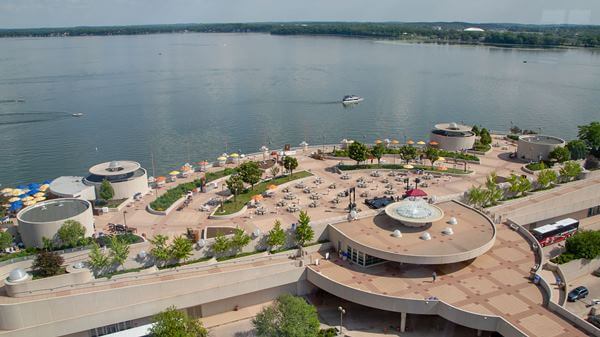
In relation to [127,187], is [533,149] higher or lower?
higher

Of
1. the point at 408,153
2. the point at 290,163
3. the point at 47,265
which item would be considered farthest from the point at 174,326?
the point at 408,153

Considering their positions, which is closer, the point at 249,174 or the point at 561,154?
the point at 249,174

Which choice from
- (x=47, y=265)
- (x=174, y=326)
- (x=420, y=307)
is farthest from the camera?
(x=47, y=265)

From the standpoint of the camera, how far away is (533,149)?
5775cm

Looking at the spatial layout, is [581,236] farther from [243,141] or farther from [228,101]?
[228,101]

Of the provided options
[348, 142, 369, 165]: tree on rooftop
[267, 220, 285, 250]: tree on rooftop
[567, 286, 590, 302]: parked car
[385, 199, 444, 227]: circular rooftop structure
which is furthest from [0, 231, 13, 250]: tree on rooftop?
[567, 286, 590, 302]: parked car

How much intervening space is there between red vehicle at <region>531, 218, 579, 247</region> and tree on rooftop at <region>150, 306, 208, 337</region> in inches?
1200

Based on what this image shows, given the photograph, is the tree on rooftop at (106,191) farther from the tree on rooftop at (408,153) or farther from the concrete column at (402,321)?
the tree on rooftop at (408,153)

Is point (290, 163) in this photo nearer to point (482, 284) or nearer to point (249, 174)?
point (249, 174)

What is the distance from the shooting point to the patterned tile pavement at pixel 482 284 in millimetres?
29109

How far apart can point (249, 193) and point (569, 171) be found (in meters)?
34.2

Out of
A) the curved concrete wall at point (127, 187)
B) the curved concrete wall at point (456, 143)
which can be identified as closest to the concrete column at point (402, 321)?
the curved concrete wall at point (127, 187)

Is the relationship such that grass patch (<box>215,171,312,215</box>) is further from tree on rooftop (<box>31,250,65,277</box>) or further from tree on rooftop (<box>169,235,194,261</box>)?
tree on rooftop (<box>31,250,65,277</box>)

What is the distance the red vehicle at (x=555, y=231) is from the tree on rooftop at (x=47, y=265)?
38956mm
